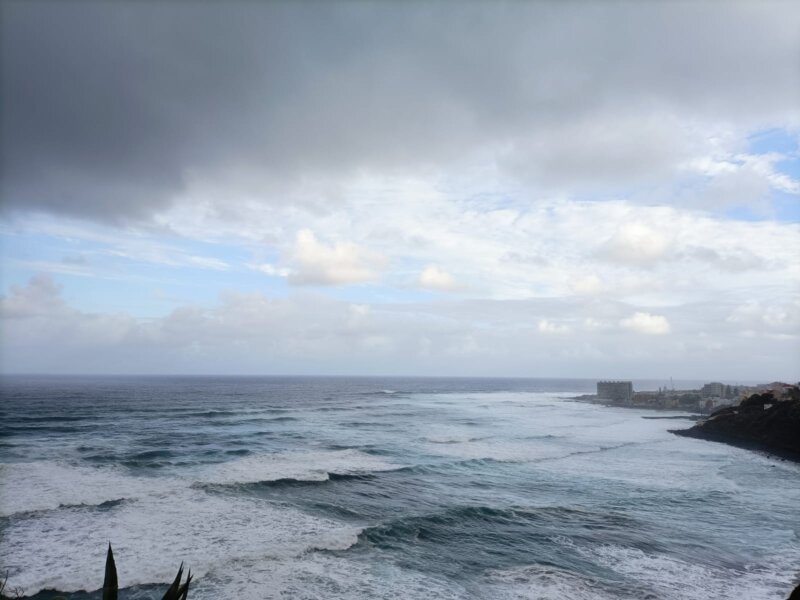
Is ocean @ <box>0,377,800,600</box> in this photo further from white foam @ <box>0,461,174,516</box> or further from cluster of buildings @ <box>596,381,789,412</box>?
cluster of buildings @ <box>596,381,789,412</box>

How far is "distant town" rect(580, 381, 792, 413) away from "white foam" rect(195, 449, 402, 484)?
64568 mm

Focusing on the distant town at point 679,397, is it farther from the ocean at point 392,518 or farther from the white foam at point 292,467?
the white foam at point 292,467

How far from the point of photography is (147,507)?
2144cm

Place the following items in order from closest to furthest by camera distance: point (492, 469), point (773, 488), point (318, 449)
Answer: point (773, 488)
point (492, 469)
point (318, 449)

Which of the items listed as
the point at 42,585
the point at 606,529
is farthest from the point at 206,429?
the point at 606,529

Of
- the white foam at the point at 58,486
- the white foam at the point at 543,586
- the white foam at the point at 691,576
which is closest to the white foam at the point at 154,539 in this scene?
the white foam at the point at 58,486

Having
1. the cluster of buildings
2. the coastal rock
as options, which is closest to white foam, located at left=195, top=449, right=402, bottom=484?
the coastal rock

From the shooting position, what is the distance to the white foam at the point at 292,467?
27.5 metres

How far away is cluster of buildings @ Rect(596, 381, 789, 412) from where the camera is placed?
82.2 m

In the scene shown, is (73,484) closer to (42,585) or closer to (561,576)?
(42,585)

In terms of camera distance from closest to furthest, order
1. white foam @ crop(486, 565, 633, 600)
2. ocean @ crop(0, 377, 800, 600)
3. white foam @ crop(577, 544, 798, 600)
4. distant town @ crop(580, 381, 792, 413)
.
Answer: white foam @ crop(486, 565, 633, 600)
white foam @ crop(577, 544, 798, 600)
ocean @ crop(0, 377, 800, 600)
distant town @ crop(580, 381, 792, 413)

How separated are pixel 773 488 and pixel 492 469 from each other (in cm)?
1557

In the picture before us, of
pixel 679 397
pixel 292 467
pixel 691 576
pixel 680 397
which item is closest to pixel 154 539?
pixel 292 467

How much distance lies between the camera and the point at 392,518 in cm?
2094
